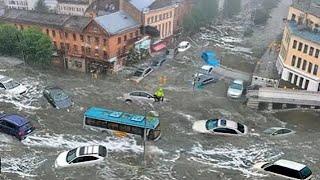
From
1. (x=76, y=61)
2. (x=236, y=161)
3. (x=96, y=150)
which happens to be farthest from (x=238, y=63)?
(x=96, y=150)

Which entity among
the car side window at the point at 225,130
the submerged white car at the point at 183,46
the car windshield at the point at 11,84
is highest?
the car side window at the point at 225,130

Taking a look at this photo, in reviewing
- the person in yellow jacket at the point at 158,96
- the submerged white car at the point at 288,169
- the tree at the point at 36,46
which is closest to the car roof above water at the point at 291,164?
the submerged white car at the point at 288,169

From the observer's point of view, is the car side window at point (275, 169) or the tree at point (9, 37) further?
the tree at point (9, 37)

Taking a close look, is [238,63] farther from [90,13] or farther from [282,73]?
[90,13]

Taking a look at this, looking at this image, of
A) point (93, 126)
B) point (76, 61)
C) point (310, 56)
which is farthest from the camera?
point (76, 61)

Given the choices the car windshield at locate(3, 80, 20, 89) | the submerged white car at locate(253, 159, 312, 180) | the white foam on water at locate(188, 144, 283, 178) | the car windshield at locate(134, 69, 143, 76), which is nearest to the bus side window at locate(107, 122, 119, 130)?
the white foam on water at locate(188, 144, 283, 178)

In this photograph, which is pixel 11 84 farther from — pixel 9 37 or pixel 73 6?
pixel 73 6

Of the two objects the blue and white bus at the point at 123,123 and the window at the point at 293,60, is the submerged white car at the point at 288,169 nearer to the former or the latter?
the blue and white bus at the point at 123,123
